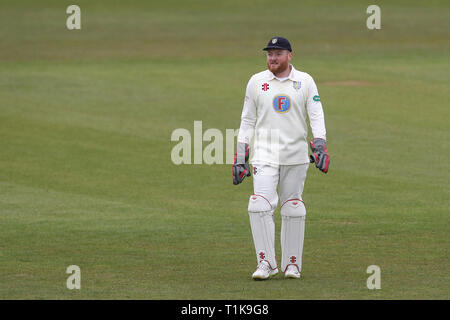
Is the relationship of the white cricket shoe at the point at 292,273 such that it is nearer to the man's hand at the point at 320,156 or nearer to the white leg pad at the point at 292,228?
the white leg pad at the point at 292,228

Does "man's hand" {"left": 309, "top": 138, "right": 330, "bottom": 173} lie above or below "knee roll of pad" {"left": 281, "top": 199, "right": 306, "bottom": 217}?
above

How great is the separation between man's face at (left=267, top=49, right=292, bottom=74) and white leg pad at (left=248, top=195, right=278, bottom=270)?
4.12 feet

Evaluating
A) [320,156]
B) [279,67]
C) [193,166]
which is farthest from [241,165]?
[193,166]

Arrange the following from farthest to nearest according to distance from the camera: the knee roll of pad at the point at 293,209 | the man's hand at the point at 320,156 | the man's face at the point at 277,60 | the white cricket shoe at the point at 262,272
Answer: the knee roll of pad at the point at 293,209 → the man's face at the point at 277,60 → the man's hand at the point at 320,156 → the white cricket shoe at the point at 262,272

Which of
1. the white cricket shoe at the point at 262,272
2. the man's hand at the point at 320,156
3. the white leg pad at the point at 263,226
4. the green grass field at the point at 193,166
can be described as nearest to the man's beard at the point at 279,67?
the man's hand at the point at 320,156

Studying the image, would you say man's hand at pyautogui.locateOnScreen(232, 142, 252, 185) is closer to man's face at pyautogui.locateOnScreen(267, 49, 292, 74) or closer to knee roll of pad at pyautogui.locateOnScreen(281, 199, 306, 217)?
knee roll of pad at pyautogui.locateOnScreen(281, 199, 306, 217)

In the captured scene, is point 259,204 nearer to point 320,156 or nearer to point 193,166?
point 320,156

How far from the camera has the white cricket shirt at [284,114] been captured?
9234mm

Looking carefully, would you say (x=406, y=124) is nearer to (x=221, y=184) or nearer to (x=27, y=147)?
(x=221, y=184)

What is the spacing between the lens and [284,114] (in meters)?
9.26

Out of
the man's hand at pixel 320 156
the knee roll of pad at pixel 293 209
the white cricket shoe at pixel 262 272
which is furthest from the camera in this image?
the knee roll of pad at pixel 293 209

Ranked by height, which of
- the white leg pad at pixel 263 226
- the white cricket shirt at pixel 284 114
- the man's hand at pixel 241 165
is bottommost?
the white leg pad at pixel 263 226

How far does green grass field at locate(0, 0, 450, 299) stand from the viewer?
9367 mm

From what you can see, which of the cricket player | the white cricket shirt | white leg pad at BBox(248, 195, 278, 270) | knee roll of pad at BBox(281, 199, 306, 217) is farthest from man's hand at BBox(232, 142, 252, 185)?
knee roll of pad at BBox(281, 199, 306, 217)
